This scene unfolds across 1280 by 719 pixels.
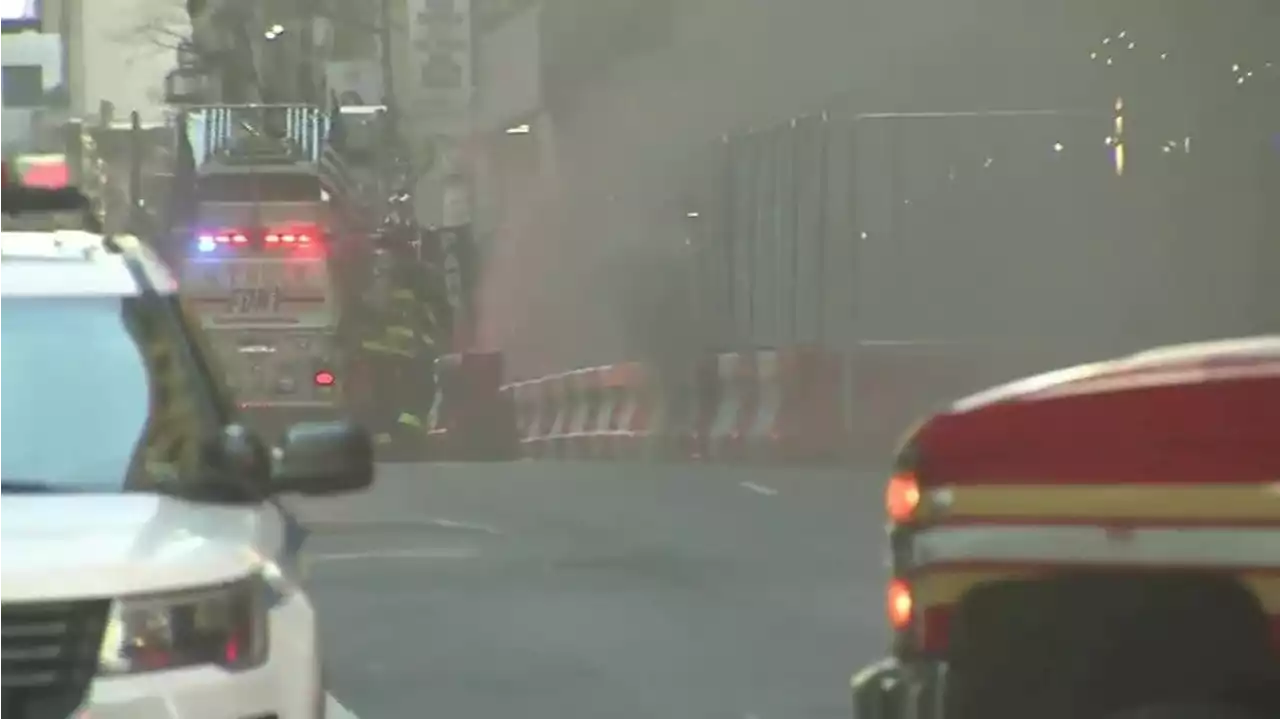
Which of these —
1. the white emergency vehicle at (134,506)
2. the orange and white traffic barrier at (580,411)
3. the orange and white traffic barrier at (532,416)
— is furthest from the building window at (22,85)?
the white emergency vehicle at (134,506)

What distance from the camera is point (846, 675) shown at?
36.0ft

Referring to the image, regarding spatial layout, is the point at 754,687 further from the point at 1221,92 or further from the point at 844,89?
the point at 844,89

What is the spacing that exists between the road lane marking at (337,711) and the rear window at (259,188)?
1779 cm

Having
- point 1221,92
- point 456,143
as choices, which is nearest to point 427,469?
point 1221,92

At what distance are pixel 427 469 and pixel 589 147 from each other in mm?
20348

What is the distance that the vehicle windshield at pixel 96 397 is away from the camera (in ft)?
19.2

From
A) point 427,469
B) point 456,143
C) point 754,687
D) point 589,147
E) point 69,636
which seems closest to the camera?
point 69,636

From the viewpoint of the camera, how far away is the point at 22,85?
97.6 meters

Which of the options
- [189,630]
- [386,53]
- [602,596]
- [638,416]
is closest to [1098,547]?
[189,630]

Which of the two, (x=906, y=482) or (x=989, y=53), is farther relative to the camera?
(x=989, y=53)

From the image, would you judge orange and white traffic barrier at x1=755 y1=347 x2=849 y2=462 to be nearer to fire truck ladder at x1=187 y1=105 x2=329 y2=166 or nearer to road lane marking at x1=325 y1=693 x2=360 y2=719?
fire truck ladder at x1=187 y1=105 x2=329 y2=166

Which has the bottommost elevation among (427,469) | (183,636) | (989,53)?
(427,469)

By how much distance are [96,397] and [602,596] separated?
772 cm

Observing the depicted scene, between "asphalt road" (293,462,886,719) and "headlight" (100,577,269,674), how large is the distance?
4596mm
